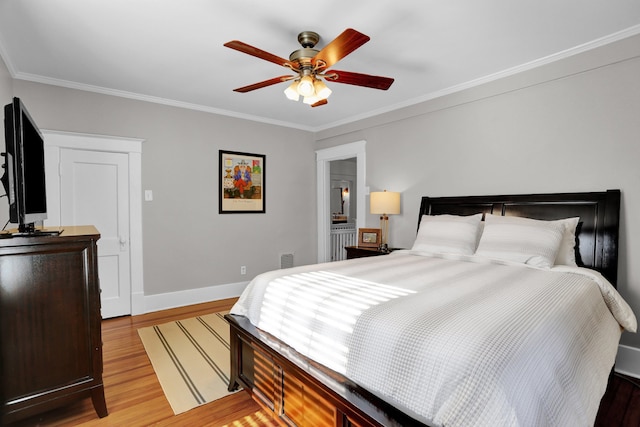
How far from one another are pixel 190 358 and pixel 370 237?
7.84ft

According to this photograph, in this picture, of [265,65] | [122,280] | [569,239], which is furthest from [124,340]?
[569,239]

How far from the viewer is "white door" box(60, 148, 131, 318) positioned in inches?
135

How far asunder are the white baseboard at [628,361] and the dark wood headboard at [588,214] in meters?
0.56

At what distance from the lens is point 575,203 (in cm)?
269

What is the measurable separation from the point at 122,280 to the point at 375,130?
3580 mm

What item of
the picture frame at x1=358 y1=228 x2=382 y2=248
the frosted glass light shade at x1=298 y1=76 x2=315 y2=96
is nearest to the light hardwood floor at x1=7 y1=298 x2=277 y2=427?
the frosted glass light shade at x1=298 y1=76 x2=315 y2=96

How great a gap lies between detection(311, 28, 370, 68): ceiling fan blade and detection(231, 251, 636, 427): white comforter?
137 cm

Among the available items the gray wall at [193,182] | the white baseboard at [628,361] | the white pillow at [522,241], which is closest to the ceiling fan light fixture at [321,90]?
the white pillow at [522,241]

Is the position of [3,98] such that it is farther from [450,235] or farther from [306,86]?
[450,235]

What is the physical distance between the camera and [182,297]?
410 cm

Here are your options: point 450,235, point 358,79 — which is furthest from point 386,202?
point 358,79

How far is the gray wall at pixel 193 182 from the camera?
3508 millimetres

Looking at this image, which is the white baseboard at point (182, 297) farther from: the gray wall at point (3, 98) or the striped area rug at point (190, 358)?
the gray wall at point (3, 98)

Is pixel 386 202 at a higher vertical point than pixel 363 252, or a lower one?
higher
